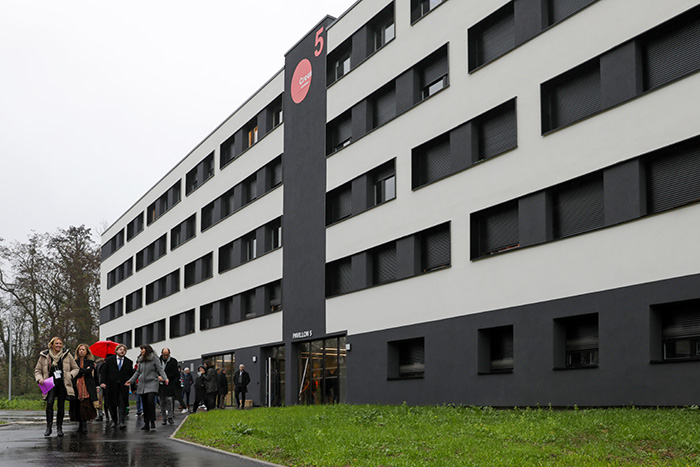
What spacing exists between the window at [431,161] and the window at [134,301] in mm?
36237

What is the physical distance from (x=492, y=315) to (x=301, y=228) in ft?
43.4

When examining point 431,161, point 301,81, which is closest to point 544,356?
point 431,161

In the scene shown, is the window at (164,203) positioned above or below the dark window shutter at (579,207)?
above

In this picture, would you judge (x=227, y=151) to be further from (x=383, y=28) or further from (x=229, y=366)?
(x=383, y=28)

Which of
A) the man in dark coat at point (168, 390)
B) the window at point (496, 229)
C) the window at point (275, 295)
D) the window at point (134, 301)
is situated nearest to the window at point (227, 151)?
the window at point (275, 295)

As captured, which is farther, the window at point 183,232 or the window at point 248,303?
the window at point 183,232

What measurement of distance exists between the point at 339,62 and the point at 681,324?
19.8m

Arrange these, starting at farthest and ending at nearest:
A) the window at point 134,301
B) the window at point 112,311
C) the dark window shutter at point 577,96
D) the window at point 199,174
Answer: the window at point 112,311 → the window at point 134,301 → the window at point 199,174 → the dark window shutter at point 577,96

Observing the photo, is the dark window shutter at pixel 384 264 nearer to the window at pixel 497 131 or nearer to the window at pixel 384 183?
the window at pixel 384 183

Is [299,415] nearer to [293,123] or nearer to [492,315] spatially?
[492,315]

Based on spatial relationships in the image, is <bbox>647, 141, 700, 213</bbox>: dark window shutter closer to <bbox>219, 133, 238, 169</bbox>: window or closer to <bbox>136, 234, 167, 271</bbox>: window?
<bbox>219, 133, 238, 169</bbox>: window

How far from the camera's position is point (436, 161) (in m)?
26.5

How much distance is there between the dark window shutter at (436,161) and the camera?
85.3 ft

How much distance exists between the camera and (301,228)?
34.2 meters
